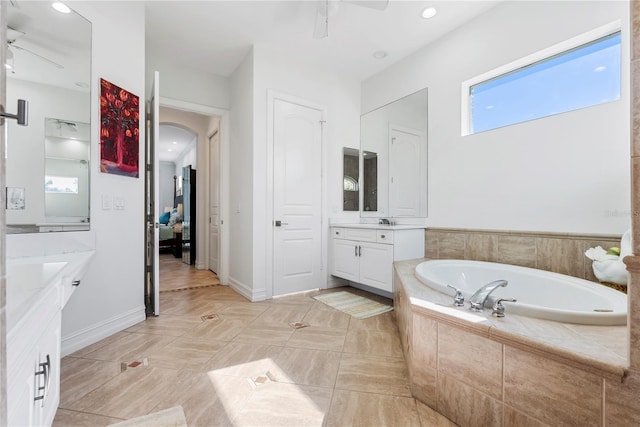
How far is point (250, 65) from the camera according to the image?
10.6ft

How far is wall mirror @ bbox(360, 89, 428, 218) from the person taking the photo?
127 inches

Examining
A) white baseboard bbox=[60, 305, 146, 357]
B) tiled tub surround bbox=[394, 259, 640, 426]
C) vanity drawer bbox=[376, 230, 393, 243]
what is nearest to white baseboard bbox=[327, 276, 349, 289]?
vanity drawer bbox=[376, 230, 393, 243]

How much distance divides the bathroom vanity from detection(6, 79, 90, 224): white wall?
0.94 m

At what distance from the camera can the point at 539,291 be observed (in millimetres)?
2014

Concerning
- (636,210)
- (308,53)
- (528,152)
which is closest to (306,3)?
(308,53)

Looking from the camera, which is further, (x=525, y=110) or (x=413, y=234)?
(x=413, y=234)

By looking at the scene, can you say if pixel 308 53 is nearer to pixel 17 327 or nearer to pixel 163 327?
pixel 163 327

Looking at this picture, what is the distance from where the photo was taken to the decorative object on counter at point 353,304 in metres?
2.76

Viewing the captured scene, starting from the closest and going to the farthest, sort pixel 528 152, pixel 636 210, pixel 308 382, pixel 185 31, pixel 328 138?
pixel 636 210 → pixel 308 382 → pixel 528 152 → pixel 185 31 → pixel 328 138

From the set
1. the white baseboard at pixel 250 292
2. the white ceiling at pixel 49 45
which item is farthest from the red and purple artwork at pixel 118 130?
the white baseboard at pixel 250 292

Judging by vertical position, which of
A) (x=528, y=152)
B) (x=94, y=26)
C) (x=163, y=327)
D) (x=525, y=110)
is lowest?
(x=163, y=327)

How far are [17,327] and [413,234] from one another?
2922mm

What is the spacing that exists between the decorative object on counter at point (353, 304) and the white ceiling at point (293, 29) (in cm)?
270

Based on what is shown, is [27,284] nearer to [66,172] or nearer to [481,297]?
[66,172]
